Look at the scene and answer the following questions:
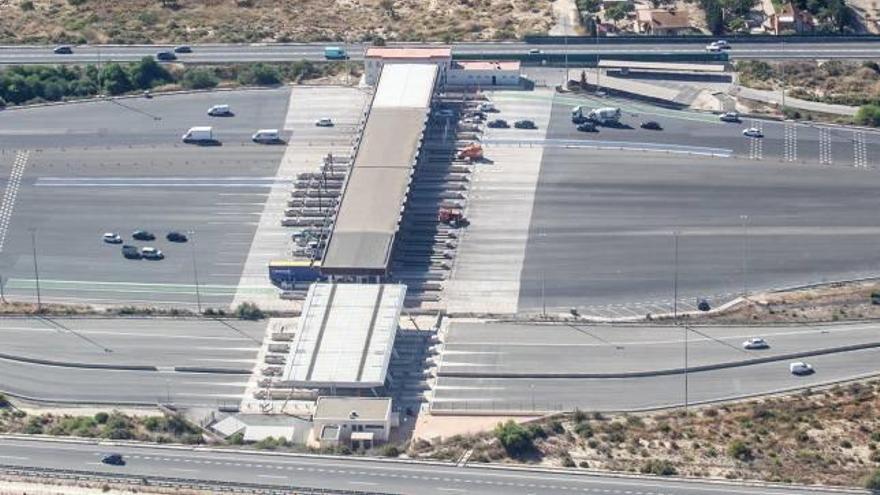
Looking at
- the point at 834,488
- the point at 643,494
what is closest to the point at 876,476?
the point at 834,488

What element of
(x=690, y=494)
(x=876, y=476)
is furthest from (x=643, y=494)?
(x=876, y=476)

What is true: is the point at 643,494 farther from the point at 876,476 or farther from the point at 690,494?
the point at 876,476

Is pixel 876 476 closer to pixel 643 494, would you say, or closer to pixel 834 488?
pixel 834 488
